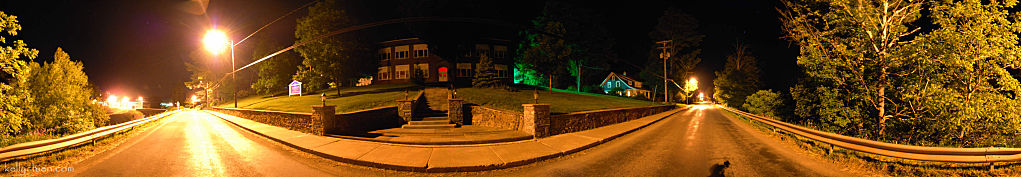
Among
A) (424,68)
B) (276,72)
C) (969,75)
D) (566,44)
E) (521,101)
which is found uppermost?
(566,44)

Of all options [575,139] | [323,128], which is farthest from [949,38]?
[323,128]

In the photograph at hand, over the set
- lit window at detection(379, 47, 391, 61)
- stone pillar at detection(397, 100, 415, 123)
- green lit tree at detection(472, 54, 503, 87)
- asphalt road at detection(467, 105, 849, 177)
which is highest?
lit window at detection(379, 47, 391, 61)

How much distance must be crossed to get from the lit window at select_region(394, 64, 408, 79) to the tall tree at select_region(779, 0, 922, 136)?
3596 cm

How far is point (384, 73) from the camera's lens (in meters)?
39.7

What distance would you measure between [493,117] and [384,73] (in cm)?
2948

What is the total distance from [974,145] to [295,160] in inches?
683

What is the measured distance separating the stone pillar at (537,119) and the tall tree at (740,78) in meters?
27.1

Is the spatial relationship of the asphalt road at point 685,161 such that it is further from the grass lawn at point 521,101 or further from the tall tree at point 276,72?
the tall tree at point 276,72

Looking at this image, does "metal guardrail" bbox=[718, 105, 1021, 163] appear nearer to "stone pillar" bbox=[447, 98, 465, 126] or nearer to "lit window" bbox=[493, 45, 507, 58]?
"stone pillar" bbox=[447, 98, 465, 126]

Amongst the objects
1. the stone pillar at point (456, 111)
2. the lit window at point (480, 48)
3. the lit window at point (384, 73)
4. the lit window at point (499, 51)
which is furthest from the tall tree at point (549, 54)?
the stone pillar at point (456, 111)

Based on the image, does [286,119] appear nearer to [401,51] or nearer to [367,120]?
[367,120]

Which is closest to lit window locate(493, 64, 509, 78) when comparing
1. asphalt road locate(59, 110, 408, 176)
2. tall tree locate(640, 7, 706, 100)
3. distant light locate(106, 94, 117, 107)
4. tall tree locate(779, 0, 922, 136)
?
tall tree locate(640, 7, 706, 100)

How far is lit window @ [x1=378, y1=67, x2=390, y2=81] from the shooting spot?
39406mm

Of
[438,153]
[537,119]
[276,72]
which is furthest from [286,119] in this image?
[276,72]
